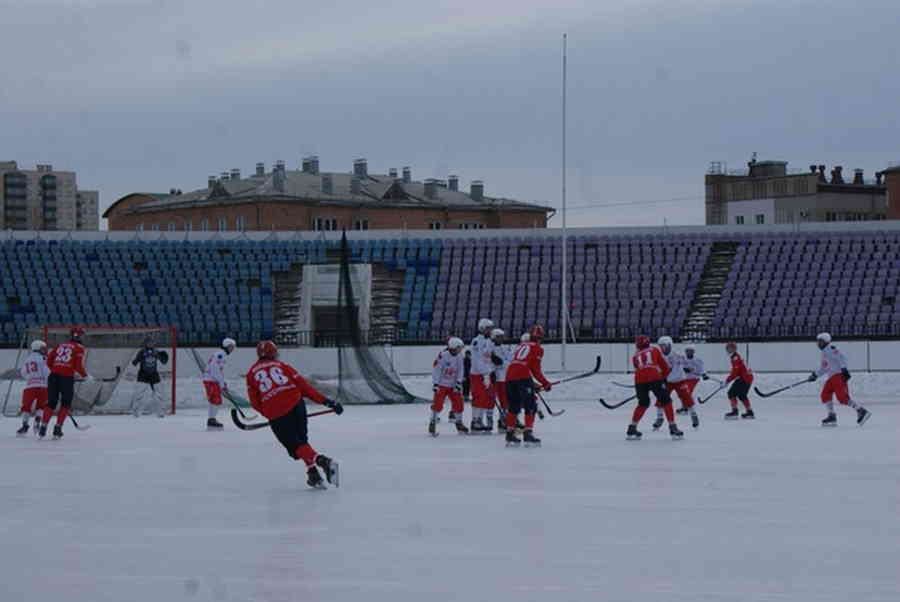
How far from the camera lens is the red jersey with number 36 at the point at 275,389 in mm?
14734

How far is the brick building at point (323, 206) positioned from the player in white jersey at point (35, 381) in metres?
54.1

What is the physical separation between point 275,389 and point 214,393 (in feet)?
38.8

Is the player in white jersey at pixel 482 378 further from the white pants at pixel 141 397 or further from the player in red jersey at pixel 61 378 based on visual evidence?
the white pants at pixel 141 397

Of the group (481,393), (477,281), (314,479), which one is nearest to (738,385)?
(481,393)

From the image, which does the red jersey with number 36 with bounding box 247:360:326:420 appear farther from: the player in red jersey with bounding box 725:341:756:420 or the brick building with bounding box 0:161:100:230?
the brick building with bounding box 0:161:100:230

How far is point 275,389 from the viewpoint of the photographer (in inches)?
582

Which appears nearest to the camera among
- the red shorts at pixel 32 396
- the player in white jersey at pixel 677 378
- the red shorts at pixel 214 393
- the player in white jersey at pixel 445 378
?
the player in white jersey at pixel 445 378

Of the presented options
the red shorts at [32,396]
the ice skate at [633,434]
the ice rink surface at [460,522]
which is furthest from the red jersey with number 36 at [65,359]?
the ice skate at [633,434]

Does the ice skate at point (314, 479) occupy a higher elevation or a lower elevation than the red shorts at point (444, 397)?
lower

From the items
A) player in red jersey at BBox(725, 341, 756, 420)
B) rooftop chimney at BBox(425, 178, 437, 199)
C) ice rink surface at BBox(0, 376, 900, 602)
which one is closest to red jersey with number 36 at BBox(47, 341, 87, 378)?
ice rink surface at BBox(0, 376, 900, 602)

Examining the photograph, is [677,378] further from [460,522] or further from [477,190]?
[477,190]

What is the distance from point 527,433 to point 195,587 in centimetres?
1231

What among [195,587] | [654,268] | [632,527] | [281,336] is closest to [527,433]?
[632,527]

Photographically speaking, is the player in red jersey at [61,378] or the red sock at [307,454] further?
the player in red jersey at [61,378]
